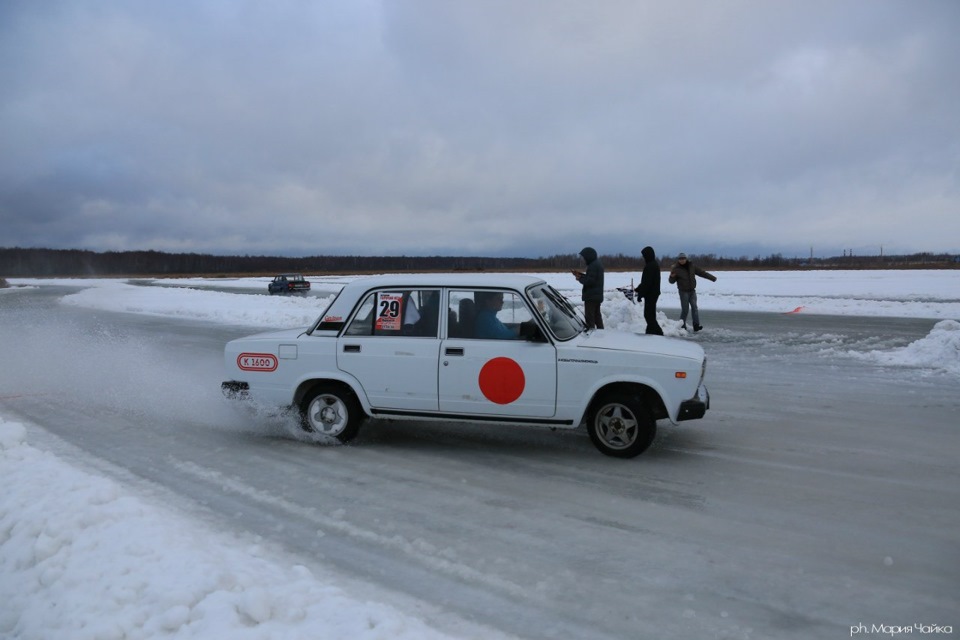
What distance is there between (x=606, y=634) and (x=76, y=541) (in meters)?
3.04

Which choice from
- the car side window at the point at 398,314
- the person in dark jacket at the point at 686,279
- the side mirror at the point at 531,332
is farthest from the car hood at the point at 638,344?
the person in dark jacket at the point at 686,279

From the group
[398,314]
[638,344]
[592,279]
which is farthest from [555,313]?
[592,279]

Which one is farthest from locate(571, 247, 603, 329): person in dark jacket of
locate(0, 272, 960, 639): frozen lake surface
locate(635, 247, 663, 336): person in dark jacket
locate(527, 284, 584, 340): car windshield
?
locate(527, 284, 584, 340): car windshield

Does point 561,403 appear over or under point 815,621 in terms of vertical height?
over

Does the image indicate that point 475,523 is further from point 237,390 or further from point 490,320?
point 237,390

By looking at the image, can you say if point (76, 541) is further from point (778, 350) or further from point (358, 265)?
point (358, 265)

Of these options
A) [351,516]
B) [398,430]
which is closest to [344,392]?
[398,430]

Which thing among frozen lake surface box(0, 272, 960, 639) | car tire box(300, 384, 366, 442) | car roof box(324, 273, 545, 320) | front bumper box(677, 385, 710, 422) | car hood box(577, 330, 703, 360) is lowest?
frozen lake surface box(0, 272, 960, 639)

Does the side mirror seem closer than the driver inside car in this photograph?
Yes

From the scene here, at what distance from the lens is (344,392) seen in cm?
673

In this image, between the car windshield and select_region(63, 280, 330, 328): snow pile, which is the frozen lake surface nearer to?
the car windshield

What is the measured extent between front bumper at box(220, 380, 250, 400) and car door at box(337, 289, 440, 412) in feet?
3.67

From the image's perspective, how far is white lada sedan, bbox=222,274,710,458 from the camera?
19.9 feet

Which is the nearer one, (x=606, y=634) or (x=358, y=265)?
(x=606, y=634)
